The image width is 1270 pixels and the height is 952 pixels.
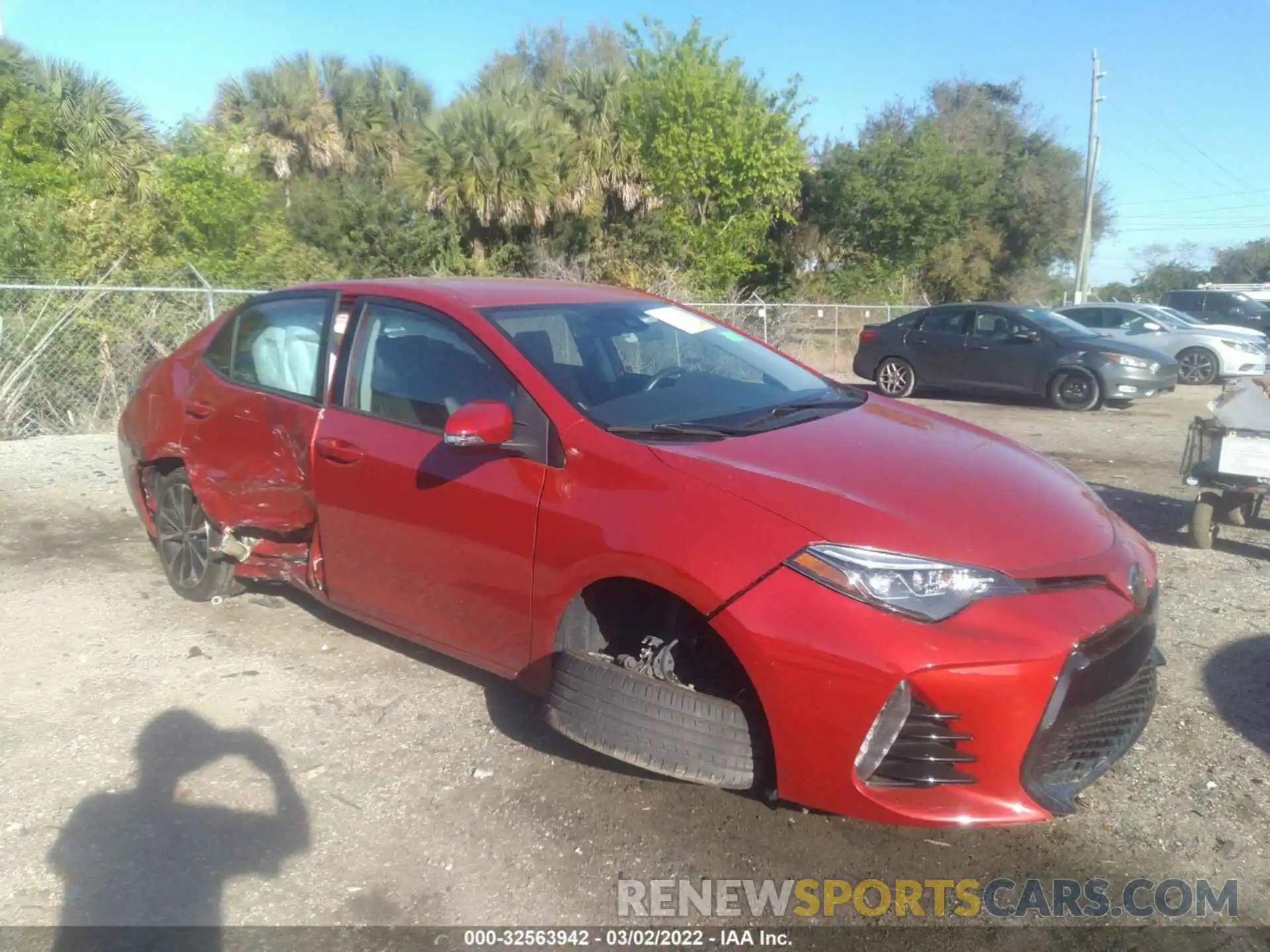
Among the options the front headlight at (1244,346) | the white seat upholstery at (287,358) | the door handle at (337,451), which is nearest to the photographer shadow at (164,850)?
the door handle at (337,451)

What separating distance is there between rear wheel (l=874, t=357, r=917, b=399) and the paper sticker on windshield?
11.4 metres

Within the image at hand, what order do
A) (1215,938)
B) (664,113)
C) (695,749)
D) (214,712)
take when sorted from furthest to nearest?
1. (664,113)
2. (214,712)
3. (695,749)
4. (1215,938)

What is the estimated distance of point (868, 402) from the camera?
423 centimetres

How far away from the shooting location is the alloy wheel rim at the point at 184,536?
5027 mm

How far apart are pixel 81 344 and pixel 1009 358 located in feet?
37.8

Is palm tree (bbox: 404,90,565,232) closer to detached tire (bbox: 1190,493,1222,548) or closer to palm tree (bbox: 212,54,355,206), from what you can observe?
palm tree (bbox: 212,54,355,206)

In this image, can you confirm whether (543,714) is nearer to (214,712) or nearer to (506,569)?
(506,569)

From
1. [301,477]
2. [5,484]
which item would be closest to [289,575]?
[301,477]

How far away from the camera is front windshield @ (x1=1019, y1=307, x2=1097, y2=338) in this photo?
1398cm

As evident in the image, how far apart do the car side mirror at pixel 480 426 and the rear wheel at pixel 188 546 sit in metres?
2.11

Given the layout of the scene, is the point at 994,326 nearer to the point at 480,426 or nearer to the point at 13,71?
the point at 480,426

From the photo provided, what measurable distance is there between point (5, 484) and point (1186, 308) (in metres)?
24.5

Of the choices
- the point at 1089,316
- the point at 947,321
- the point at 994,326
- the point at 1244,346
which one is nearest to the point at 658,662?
the point at 994,326

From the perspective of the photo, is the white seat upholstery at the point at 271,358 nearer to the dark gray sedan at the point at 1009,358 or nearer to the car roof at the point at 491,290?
the car roof at the point at 491,290
